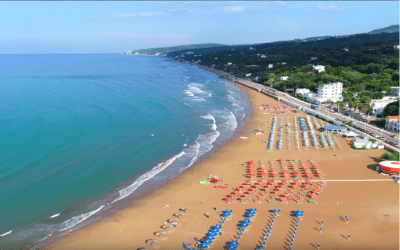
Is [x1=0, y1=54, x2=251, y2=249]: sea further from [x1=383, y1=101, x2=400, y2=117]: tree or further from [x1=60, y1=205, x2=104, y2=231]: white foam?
[x1=383, y1=101, x2=400, y2=117]: tree

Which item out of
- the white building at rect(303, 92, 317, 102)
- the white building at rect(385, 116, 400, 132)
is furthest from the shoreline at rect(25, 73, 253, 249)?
the white building at rect(303, 92, 317, 102)

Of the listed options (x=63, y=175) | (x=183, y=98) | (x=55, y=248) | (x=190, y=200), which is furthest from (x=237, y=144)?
(x=183, y=98)

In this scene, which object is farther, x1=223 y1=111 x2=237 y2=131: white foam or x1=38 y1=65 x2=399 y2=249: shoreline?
x1=223 y1=111 x2=237 y2=131: white foam

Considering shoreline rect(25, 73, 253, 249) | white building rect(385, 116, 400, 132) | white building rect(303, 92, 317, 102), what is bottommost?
shoreline rect(25, 73, 253, 249)

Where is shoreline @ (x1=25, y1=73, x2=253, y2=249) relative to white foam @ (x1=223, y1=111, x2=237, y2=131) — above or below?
below

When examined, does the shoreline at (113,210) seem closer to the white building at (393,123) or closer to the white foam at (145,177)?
the white foam at (145,177)

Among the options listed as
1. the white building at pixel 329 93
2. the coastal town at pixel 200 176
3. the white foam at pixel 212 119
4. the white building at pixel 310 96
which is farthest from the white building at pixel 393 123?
the white foam at pixel 212 119

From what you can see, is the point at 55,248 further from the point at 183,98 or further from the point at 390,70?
the point at 390,70
